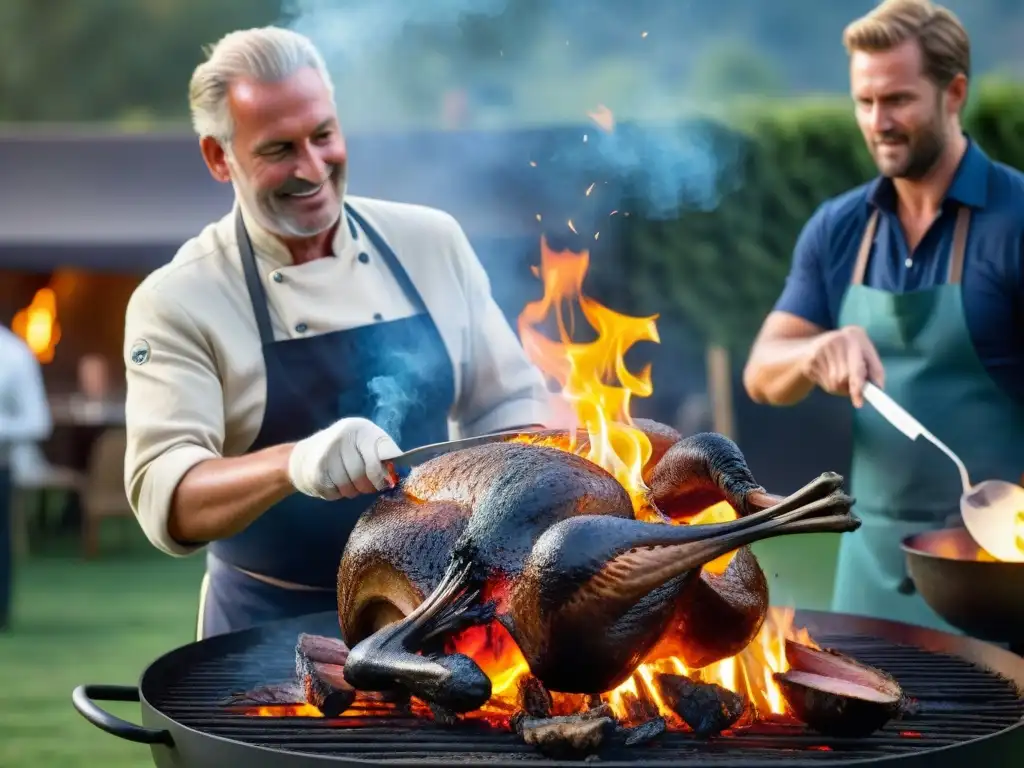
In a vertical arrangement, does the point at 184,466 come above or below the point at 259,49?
below

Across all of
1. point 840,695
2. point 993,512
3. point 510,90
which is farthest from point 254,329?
point 510,90

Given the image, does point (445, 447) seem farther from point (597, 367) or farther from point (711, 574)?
point (711, 574)

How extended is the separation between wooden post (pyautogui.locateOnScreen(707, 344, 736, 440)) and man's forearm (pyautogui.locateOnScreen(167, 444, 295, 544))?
8.34m

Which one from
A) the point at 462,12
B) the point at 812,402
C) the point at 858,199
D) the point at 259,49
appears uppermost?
the point at 462,12

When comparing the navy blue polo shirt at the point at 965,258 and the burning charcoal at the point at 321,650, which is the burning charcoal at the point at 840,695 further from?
the navy blue polo shirt at the point at 965,258

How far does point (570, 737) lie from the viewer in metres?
1.86

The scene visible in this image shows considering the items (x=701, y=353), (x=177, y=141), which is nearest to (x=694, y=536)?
(x=701, y=353)

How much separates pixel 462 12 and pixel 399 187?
5.33m

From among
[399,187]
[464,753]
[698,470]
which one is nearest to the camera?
[464,753]

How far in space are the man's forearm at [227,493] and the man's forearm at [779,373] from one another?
1670mm

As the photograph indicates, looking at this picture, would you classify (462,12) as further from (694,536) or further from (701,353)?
(701,353)

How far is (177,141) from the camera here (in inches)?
448

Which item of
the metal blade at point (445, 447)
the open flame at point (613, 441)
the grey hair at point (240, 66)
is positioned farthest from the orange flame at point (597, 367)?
the grey hair at point (240, 66)

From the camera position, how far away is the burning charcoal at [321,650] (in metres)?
2.25
